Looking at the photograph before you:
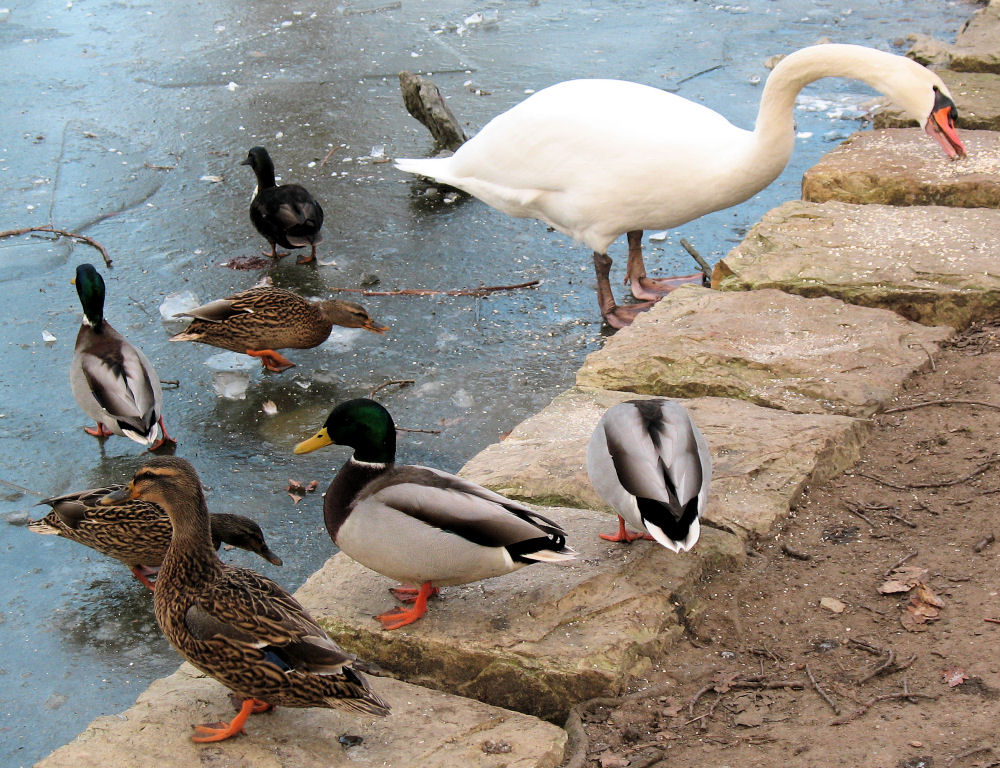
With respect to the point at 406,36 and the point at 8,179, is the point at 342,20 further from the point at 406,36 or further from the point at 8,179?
the point at 8,179

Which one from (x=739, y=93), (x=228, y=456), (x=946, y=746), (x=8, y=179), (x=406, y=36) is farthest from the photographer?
(x=406, y=36)

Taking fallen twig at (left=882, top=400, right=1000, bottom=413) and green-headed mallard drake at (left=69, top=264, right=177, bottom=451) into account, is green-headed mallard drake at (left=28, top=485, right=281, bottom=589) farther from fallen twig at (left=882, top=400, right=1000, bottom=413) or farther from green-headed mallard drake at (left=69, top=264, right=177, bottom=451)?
fallen twig at (left=882, top=400, right=1000, bottom=413)

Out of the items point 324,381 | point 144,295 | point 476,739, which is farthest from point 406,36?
point 476,739

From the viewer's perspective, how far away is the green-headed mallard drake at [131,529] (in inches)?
145

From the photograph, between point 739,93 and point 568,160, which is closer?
point 568,160

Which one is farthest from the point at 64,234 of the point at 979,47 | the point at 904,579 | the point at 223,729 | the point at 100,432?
the point at 979,47

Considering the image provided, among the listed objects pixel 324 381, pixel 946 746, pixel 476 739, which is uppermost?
pixel 946 746

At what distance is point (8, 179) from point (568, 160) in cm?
387

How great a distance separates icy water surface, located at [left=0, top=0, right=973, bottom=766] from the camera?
Result: 397cm

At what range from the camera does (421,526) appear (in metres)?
2.95

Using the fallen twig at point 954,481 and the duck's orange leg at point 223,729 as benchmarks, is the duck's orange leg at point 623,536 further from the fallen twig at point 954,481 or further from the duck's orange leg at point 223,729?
the duck's orange leg at point 223,729

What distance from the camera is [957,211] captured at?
4938 mm

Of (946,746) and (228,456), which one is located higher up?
(946,746)

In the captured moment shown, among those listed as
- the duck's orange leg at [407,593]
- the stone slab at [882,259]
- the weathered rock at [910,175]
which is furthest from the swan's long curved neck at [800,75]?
the duck's orange leg at [407,593]
